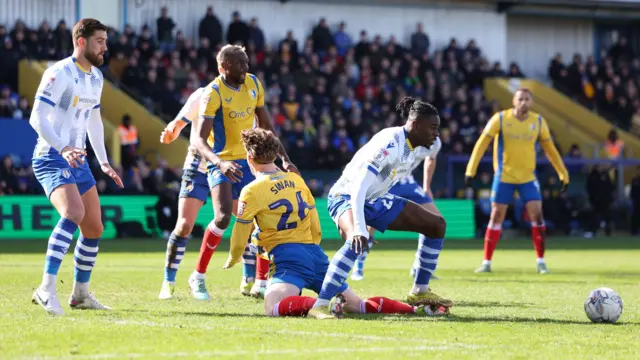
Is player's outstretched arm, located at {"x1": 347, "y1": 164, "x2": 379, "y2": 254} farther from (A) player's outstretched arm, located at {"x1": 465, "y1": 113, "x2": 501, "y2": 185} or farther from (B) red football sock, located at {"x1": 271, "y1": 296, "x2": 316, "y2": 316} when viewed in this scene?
(A) player's outstretched arm, located at {"x1": 465, "y1": 113, "x2": 501, "y2": 185}

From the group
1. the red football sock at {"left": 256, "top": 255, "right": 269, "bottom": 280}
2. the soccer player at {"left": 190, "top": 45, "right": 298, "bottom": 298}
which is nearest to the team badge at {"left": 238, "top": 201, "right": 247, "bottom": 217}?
the soccer player at {"left": 190, "top": 45, "right": 298, "bottom": 298}

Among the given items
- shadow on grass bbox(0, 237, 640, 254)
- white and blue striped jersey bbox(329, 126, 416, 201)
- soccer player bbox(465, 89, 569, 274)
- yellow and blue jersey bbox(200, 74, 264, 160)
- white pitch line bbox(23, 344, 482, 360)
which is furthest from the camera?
shadow on grass bbox(0, 237, 640, 254)

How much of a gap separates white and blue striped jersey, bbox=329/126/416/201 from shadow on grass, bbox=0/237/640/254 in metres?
11.1

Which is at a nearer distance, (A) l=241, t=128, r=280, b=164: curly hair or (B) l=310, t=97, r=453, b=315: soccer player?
(B) l=310, t=97, r=453, b=315: soccer player

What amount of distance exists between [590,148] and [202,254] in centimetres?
2735

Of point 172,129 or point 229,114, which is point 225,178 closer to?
point 229,114

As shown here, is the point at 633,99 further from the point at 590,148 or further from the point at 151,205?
the point at 151,205

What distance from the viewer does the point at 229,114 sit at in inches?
451

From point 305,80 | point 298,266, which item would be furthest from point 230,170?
point 305,80

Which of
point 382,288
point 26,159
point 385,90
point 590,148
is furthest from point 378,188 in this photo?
point 590,148

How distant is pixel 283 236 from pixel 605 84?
109 ft

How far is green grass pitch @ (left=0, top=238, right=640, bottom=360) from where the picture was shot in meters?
7.18

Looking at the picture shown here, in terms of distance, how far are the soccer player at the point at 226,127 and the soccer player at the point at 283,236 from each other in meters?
1.60

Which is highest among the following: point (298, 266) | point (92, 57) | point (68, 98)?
point (92, 57)
